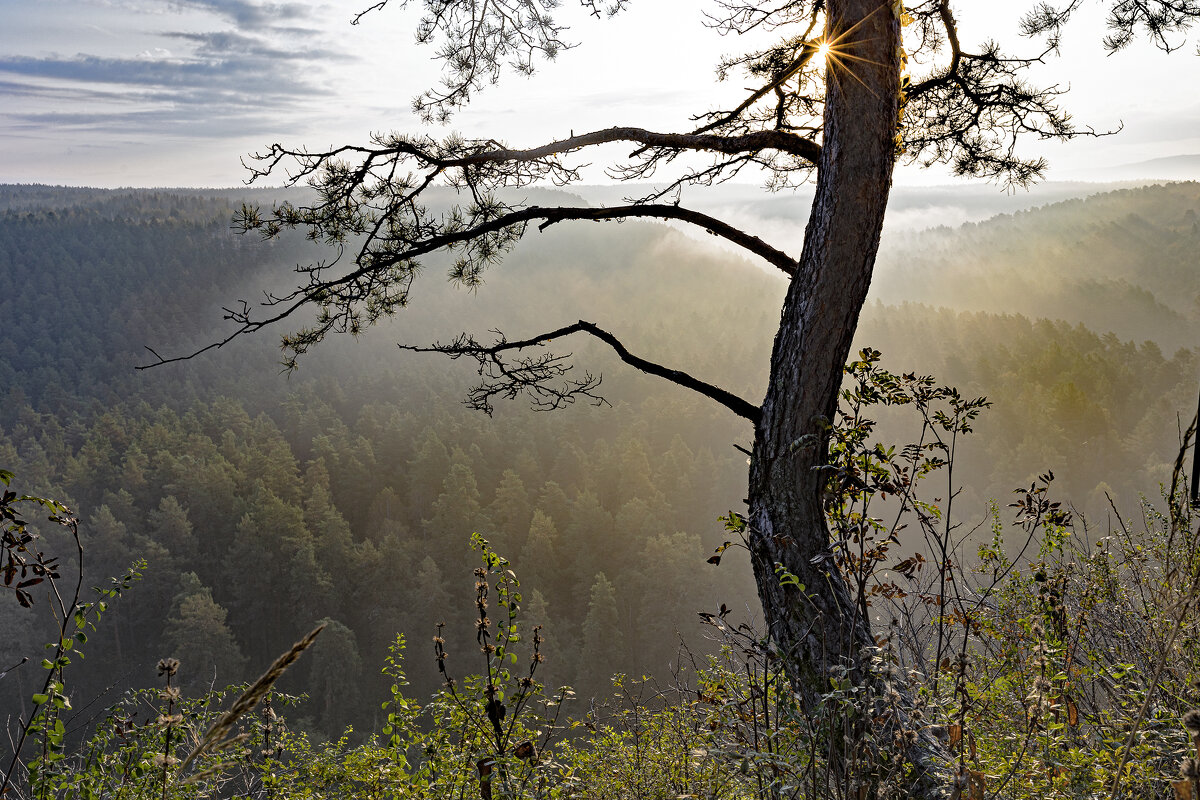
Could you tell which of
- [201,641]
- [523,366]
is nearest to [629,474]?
[201,641]

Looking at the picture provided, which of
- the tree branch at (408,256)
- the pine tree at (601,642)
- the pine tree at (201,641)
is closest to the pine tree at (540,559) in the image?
the pine tree at (601,642)

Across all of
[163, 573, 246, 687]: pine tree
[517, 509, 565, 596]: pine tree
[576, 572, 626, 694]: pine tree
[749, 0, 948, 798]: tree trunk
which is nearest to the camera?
[749, 0, 948, 798]: tree trunk

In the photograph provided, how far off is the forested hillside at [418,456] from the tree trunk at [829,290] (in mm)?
19141

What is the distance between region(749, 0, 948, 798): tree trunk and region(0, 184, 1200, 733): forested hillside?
19141 millimetres

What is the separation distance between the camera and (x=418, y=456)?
5031 centimetres

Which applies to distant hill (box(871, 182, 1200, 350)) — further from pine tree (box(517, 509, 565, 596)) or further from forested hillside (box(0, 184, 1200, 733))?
pine tree (box(517, 509, 565, 596))

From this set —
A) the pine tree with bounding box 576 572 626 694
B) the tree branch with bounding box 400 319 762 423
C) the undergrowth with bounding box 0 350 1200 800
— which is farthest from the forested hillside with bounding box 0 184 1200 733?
the undergrowth with bounding box 0 350 1200 800

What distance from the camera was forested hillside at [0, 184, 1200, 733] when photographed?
38406mm

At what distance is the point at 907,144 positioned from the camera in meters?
4.18

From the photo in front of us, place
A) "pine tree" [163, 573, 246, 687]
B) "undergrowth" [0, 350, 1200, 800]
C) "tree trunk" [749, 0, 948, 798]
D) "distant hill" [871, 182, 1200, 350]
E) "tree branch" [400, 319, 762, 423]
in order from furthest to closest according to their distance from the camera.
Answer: "distant hill" [871, 182, 1200, 350] → "pine tree" [163, 573, 246, 687] → "tree branch" [400, 319, 762, 423] → "tree trunk" [749, 0, 948, 798] → "undergrowth" [0, 350, 1200, 800]

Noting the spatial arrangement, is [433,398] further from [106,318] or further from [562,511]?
[106,318]

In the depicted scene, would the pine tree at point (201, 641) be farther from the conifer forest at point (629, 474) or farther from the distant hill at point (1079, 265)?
the distant hill at point (1079, 265)

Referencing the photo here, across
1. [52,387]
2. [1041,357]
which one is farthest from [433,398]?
[1041,357]

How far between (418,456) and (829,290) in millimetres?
49783
